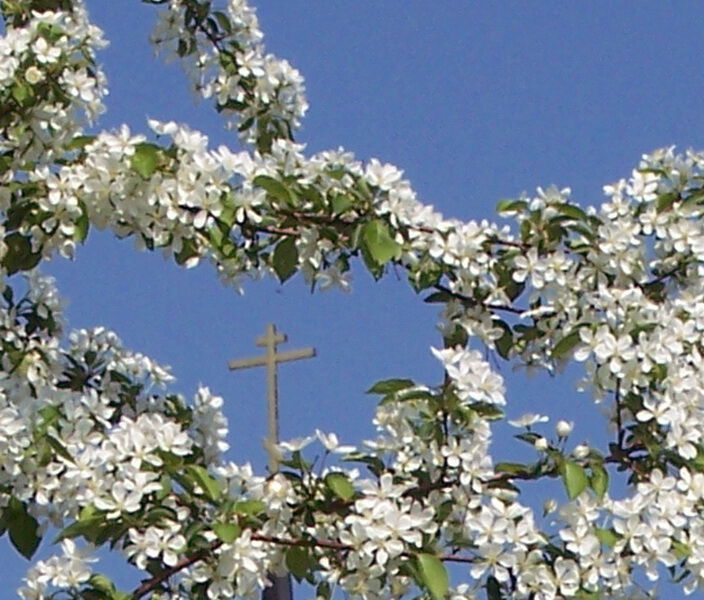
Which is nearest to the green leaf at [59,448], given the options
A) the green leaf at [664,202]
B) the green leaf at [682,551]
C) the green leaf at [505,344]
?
the green leaf at [505,344]

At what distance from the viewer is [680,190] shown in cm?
280

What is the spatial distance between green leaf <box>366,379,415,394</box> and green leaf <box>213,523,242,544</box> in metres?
0.31

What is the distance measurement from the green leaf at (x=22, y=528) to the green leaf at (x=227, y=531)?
0.38 metres

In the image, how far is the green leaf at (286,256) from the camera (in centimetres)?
270

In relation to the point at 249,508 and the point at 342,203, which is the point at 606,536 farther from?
the point at 342,203

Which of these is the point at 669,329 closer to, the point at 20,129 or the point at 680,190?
the point at 680,190

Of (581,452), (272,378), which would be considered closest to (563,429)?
(581,452)

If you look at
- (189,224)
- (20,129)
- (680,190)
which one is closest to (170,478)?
(189,224)

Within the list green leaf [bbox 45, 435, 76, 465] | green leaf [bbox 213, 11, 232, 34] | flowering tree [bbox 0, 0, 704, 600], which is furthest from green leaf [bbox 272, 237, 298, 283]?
green leaf [bbox 213, 11, 232, 34]

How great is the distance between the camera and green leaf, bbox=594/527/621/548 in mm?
2357

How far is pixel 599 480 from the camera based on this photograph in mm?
2414

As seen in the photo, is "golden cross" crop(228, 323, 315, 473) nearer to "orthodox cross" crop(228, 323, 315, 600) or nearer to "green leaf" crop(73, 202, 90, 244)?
"orthodox cross" crop(228, 323, 315, 600)

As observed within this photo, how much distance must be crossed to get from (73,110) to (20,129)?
109 millimetres

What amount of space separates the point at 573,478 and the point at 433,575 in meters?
0.25
